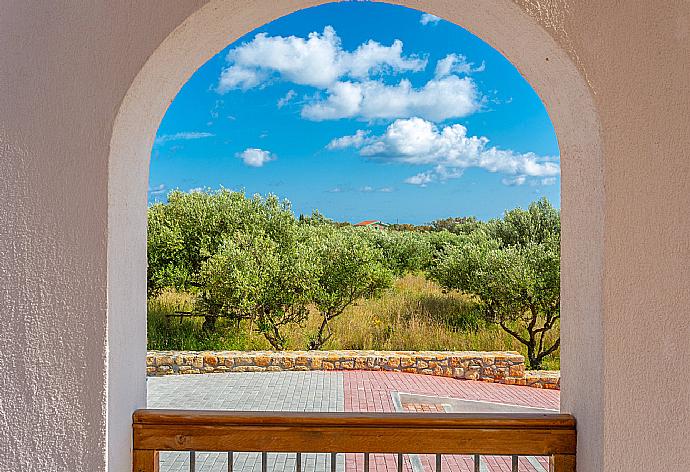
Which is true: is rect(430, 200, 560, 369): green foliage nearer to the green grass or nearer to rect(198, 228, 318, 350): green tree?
the green grass

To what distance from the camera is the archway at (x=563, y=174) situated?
5.12ft

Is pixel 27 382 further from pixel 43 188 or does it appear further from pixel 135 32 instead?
pixel 135 32

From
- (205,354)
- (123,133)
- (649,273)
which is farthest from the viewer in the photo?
(205,354)

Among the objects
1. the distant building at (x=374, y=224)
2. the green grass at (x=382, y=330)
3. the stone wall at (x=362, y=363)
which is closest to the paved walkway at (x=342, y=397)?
the stone wall at (x=362, y=363)

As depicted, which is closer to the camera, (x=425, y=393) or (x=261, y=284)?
(x=425, y=393)

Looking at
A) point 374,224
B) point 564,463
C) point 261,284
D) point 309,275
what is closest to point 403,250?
point 374,224

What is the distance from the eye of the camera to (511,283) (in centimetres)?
910

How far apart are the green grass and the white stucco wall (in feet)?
26.1

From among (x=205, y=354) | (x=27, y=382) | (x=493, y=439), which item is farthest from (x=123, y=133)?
(x=205, y=354)

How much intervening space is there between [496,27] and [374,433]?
121cm

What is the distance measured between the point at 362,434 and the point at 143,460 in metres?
0.63

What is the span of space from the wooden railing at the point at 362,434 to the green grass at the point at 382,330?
25.7 feet

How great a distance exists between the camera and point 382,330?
31.8 ft

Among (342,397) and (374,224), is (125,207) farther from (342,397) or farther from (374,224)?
(374,224)
